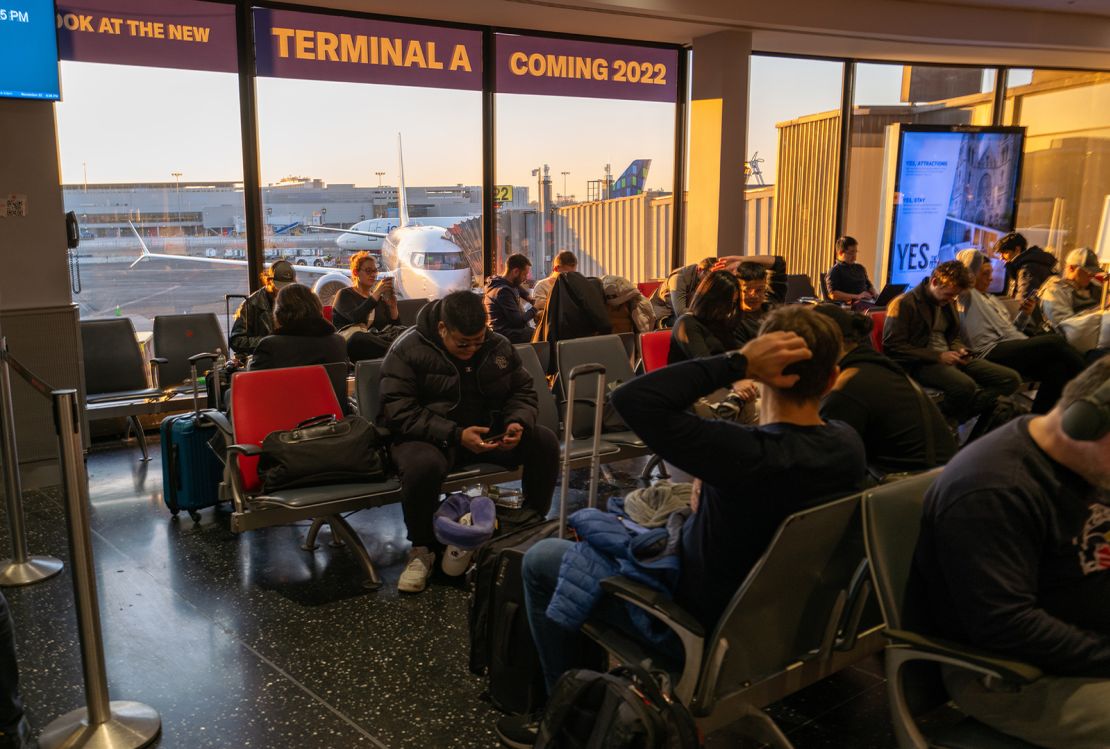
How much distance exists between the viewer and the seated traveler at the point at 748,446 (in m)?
1.83

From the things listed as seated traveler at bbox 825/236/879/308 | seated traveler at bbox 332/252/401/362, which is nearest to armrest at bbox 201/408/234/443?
seated traveler at bbox 332/252/401/362

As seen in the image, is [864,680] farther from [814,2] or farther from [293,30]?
[814,2]

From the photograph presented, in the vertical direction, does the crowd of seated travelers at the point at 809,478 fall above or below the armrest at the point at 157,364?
above

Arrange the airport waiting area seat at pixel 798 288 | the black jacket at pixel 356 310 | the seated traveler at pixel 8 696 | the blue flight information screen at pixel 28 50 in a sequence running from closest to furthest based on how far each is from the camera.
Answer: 1. the seated traveler at pixel 8 696
2. the blue flight information screen at pixel 28 50
3. the black jacket at pixel 356 310
4. the airport waiting area seat at pixel 798 288

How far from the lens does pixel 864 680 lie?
282 centimetres

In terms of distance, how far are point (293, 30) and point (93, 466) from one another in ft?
12.0

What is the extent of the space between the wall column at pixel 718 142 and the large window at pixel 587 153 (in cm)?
49

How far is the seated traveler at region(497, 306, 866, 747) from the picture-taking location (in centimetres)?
183

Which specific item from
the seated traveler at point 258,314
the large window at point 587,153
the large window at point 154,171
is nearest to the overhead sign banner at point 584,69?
the large window at point 587,153

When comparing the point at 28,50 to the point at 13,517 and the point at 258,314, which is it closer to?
the point at 258,314

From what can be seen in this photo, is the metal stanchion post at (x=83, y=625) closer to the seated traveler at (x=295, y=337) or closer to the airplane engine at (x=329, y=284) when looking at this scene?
the seated traveler at (x=295, y=337)

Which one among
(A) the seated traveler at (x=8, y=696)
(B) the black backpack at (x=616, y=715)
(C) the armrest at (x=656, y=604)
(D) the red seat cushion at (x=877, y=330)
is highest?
(D) the red seat cushion at (x=877, y=330)

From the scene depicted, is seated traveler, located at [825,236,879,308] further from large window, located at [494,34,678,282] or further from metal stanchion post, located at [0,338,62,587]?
metal stanchion post, located at [0,338,62,587]

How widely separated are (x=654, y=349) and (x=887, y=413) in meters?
2.04
